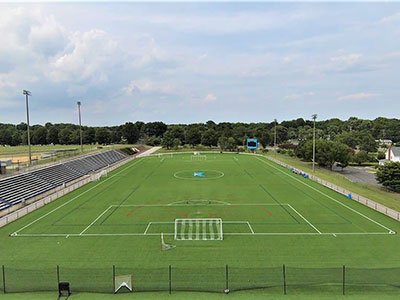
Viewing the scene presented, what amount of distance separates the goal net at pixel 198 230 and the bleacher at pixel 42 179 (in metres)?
17.7

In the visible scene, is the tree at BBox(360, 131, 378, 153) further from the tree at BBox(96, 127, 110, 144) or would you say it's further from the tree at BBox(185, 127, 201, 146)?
the tree at BBox(96, 127, 110, 144)

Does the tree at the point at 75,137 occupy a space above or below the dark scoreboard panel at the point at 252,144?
above

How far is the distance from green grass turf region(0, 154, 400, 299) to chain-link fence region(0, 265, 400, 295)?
0.17 feet

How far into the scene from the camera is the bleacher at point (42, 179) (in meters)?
30.6

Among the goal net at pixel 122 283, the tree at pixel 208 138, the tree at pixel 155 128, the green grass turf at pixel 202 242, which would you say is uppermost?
the tree at pixel 155 128

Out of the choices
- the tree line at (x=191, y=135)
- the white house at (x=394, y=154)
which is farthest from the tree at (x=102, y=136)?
the white house at (x=394, y=154)

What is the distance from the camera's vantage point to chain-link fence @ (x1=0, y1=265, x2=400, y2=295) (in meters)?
13.6

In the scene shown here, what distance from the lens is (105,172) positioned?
50250mm

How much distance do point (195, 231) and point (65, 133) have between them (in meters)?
111

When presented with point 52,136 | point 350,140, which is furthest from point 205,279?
point 52,136

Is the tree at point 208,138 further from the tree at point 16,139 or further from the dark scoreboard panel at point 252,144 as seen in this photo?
the tree at point 16,139

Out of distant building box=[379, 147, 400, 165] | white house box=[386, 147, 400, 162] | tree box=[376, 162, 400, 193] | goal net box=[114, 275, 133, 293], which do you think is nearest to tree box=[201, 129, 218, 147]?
distant building box=[379, 147, 400, 165]

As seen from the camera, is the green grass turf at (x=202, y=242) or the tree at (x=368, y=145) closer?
the green grass turf at (x=202, y=242)

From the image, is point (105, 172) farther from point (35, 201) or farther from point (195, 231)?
point (195, 231)
